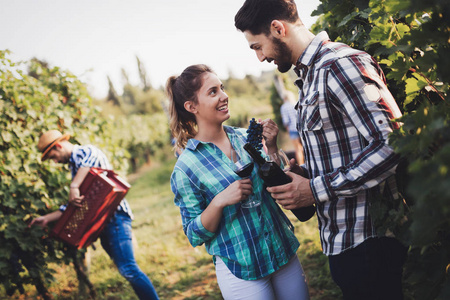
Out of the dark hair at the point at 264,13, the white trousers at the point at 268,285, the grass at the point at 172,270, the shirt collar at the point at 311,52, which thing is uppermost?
the dark hair at the point at 264,13

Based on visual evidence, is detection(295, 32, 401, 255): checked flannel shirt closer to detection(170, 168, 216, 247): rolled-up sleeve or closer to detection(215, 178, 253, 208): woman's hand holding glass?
detection(215, 178, 253, 208): woman's hand holding glass

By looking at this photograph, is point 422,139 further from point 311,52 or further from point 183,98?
point 183,98

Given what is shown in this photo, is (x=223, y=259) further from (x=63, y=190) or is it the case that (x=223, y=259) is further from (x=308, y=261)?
(x=63, y=190)

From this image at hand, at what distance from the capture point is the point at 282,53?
1.73 meters

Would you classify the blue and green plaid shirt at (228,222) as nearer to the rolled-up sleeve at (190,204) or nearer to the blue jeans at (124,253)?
the rolled-up sleeve at (190,204)

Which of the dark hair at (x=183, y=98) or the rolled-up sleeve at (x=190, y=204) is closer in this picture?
the rolled-up sleeve at (x=190, y=204)

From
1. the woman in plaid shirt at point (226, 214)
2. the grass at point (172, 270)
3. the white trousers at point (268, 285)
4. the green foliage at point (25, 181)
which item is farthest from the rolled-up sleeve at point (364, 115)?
the green foliage at point (25, 181)

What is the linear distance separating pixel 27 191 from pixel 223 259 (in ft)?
11.1

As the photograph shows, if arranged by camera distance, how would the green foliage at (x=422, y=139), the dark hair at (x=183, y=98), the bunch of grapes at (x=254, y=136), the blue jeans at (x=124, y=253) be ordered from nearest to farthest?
the green foliage at (x=422, y=139) < the bunch of grapes at (x=254, y=136) < the dark hair at (x=183, y=98) < the blue jeans at (x=124, y=253)

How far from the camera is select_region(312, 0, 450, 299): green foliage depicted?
83 centimetres

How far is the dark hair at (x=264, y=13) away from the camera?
167 cm

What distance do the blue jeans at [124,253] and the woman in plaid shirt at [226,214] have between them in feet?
5.83

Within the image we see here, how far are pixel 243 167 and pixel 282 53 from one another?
64cm

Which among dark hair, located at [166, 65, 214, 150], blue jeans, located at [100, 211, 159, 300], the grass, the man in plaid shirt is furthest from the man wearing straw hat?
the man in plaid shirt
